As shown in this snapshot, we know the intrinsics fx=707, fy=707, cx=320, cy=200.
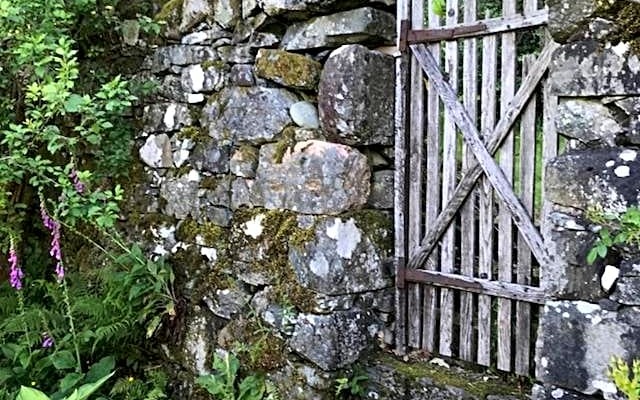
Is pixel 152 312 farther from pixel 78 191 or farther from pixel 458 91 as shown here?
pixel 458 91

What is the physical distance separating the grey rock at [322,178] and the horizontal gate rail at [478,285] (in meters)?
0.45

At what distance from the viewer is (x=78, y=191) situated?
153 inches

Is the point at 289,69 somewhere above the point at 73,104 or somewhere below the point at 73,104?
above

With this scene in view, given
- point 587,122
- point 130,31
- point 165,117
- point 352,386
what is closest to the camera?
point 587,122

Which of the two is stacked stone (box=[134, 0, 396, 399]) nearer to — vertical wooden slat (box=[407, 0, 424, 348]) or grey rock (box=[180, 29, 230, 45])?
grey rock (box=[180, 29, 230, 45])

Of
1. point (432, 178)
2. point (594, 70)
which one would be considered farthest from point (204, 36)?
point (594, 70)

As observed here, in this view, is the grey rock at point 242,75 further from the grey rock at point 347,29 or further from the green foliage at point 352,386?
the green foliage at point 352,386

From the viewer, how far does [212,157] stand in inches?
158

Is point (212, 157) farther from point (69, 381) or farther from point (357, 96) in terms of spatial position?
point (69, 381)

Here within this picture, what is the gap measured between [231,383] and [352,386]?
2.13 ft

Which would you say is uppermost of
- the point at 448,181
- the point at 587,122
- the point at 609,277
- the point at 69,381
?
the point at 587,122

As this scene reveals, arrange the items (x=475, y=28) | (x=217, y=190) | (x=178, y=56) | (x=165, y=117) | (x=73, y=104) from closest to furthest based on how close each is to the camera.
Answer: (x=475, y=28) → (x=73, y=104) → (x=217, y=190) → (x=178, y=56) → (x=165, y=117)

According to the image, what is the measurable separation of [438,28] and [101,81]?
2405 mm

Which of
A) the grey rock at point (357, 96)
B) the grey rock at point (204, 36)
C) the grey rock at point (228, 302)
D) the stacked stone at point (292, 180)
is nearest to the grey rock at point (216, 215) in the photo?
the stacked stone at point (292, 180)
